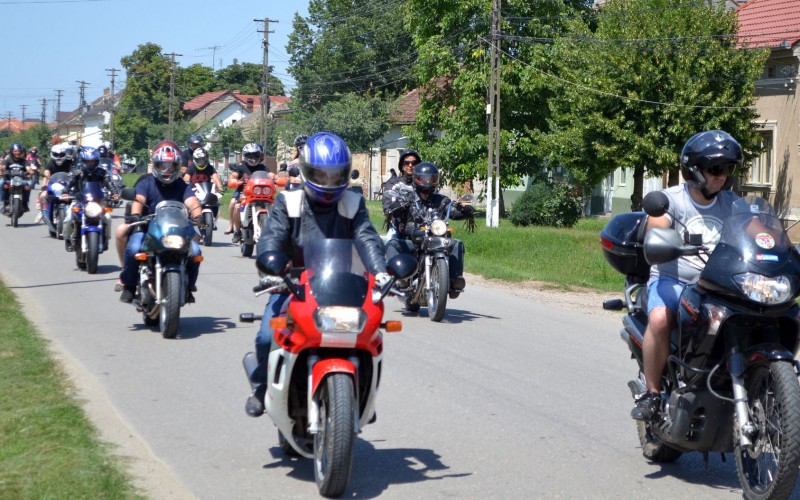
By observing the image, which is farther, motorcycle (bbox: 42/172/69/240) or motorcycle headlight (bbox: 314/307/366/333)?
motorcycle (bbox: 42/172/69/240)

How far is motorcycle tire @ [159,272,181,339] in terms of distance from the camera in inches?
419

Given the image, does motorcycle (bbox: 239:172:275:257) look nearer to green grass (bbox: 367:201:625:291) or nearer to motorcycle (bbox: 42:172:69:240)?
motorcycle (bbox: 42:172:69:240)

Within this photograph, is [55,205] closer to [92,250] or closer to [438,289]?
[92,250]

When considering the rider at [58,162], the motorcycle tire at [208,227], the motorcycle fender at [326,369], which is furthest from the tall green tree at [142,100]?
the motorcycle fender at [326,369]

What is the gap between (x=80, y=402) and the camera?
25.1 feet

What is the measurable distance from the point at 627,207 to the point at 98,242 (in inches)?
1221

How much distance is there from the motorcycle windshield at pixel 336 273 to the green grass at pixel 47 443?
1.40 metres

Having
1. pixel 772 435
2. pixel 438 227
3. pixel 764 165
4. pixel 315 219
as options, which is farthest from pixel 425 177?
pixel 764 165

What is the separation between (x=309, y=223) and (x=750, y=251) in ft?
7.78

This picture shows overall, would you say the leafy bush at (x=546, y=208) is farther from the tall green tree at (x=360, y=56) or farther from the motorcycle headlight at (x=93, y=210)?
the tall green tree at (x=360, y=56)

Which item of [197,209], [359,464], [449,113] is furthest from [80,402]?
[449,113]

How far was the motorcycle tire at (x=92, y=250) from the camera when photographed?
16047 mm

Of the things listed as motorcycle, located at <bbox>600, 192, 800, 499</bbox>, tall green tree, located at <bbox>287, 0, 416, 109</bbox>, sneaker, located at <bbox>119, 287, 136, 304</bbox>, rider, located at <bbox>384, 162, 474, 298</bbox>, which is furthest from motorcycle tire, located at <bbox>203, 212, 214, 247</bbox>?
tall green tree, located at <bbox>287, 0, 416, 109</bbox>

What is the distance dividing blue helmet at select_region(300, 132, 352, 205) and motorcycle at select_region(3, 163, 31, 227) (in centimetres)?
2132
